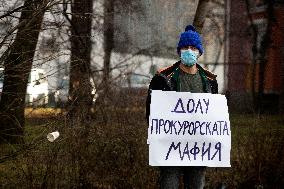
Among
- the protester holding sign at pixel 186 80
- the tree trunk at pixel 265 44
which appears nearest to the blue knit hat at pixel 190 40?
the protester holding sign at pixel 186 80

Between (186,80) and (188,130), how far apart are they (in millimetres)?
458

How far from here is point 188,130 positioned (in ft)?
15.2

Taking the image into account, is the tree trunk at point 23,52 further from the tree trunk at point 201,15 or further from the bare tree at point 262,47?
the bare tree at point 262,47

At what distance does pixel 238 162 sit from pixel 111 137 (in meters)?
1.70

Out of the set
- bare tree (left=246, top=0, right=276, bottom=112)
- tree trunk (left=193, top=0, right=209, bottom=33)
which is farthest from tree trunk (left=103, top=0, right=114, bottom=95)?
bare tree (left=246, top=0, right=276, bottom=112)

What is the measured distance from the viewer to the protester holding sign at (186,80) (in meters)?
4.38

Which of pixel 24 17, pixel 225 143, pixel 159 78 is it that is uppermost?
pixel 24 17

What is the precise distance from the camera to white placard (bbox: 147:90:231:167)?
447 cm

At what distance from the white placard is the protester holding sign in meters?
0.06

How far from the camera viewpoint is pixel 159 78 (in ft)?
14.6

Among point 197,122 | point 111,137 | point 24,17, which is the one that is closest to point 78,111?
point 111,137

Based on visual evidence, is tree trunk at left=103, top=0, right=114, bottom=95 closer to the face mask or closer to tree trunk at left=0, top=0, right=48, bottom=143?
tree trunk at left=0, top=0, right=48, bottom=143

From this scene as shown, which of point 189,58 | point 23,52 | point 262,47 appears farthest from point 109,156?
point 262,47

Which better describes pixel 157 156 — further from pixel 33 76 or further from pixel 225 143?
pixel 33 76
